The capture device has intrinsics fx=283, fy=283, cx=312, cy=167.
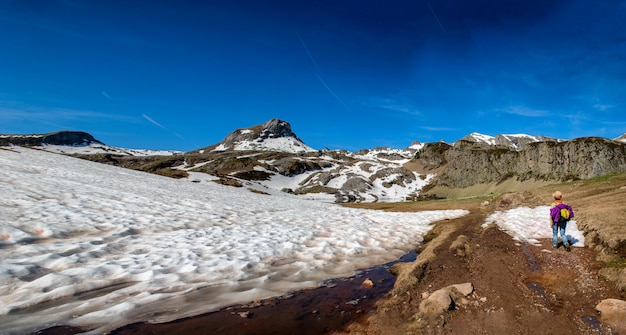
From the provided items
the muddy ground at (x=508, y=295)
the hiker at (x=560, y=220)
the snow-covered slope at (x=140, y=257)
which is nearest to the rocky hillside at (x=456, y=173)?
the snow-covered slope at (x=140, y=257)

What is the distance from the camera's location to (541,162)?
109938 mm

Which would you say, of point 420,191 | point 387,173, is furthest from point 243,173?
point 420,191

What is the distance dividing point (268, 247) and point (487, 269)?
8972mm

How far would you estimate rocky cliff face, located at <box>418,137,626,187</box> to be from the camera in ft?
305

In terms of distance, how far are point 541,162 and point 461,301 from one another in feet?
439

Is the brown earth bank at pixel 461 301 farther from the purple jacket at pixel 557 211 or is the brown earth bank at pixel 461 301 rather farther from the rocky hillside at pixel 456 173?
the rocky hillside at pixel 456 173

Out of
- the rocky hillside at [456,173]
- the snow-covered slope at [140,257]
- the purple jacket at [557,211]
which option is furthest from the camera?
the rocky hillside at [456,173]

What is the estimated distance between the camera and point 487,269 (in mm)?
9562

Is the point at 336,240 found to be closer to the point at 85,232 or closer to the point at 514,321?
the point at 514,321

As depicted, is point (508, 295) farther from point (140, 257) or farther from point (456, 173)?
point (456, 173)

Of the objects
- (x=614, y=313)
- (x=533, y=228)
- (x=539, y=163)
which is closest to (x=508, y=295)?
(x=614, y=313)

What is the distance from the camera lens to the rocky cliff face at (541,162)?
93062mm

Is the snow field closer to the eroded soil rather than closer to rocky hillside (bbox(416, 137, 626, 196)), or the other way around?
the eroded soil

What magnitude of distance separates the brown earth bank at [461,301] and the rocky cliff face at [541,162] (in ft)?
375
